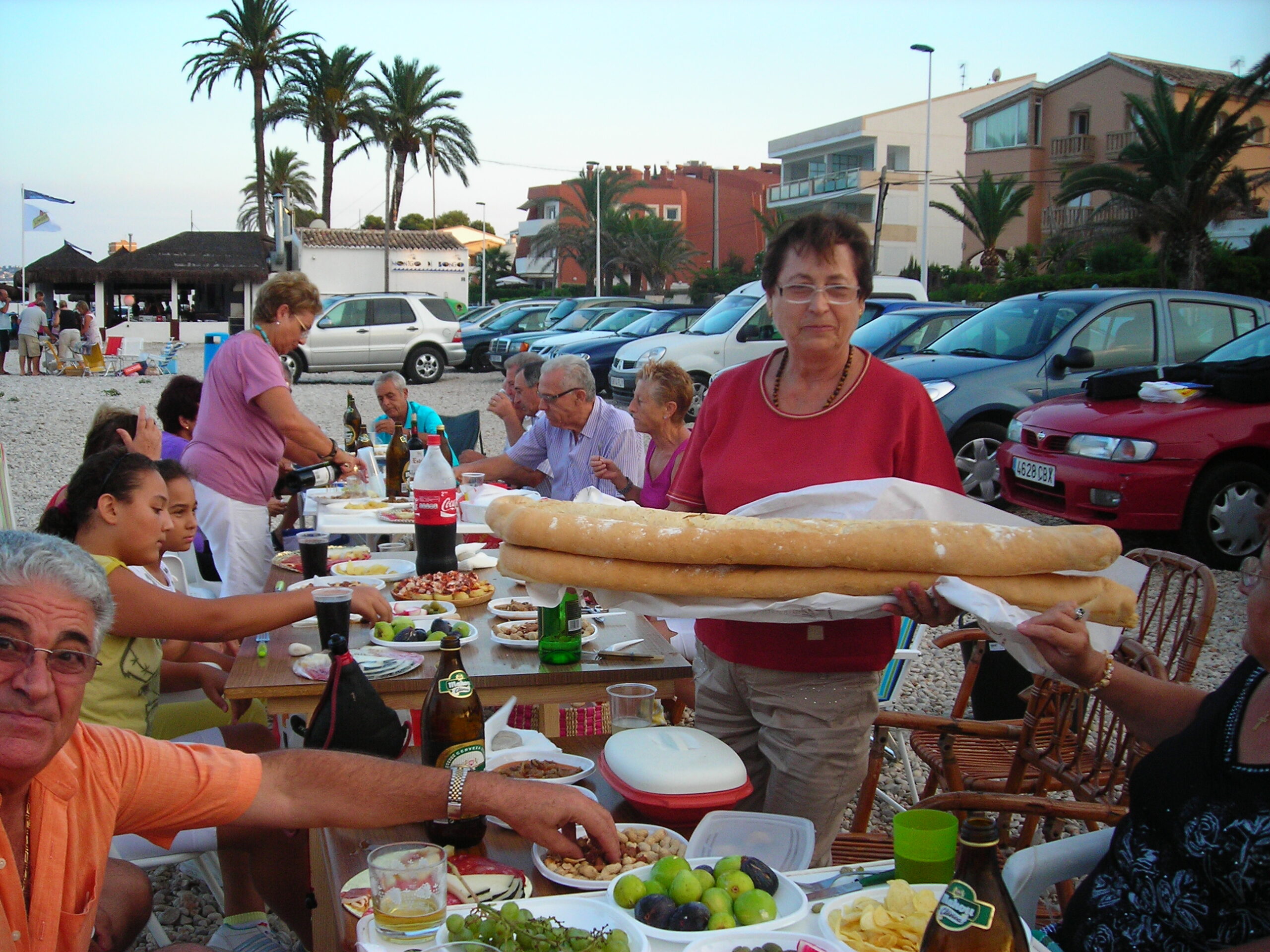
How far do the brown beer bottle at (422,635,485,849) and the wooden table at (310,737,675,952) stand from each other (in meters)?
0.05

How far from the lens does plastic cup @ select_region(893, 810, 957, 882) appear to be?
68.6 inches

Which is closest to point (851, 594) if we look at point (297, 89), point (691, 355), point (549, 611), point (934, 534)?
point (934, 534)

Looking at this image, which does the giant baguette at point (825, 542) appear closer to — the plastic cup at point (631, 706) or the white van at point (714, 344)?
the plastic cup at point (631, 706)

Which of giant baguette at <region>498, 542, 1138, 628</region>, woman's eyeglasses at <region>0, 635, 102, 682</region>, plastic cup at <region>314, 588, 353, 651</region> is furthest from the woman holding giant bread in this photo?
woman's eyeglasses at <region>0, 635, 102, 682</region>

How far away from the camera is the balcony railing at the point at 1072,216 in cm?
3391

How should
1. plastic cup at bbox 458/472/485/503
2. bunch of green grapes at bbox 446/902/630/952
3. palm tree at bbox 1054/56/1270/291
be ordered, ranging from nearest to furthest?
bunch of green grapes at bbox 446/902/630/952 < plastic cup at bbox 458/472/485/503 < palm tree at bbox 1054/56/1270/291

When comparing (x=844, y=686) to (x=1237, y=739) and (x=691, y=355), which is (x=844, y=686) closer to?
(x=1237, y=739)

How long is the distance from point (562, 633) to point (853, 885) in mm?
1433

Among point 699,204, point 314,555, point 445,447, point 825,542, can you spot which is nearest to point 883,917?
point 825,542

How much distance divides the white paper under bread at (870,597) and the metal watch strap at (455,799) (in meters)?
0.39

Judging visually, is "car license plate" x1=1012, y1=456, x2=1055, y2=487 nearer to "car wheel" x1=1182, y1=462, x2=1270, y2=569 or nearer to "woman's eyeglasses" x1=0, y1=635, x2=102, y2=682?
"car wheel" x1=1182, y1=462, x2=1270, y2=569

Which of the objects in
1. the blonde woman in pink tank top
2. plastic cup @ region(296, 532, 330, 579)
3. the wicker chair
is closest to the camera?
the wicker chair

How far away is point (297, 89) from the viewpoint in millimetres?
41219

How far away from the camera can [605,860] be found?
Result: 1.91 metres
